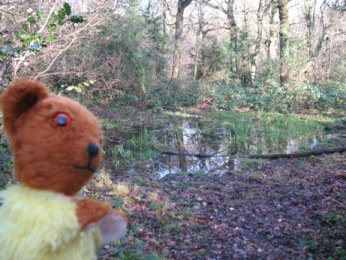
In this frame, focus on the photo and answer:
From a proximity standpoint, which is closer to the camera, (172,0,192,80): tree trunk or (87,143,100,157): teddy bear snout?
(87,143,100,157): teddy bear snout

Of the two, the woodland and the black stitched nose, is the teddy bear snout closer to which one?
the black stitched nose

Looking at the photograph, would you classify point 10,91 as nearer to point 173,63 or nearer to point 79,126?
point 79,126

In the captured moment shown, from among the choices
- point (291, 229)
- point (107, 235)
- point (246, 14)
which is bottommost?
point (291, 229)

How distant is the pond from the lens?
389 inches

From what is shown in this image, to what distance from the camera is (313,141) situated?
12.3 meters

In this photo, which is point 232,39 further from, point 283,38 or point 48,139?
point 48,139

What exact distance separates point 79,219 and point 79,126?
397 mm

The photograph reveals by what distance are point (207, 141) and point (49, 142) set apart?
37.0 ft

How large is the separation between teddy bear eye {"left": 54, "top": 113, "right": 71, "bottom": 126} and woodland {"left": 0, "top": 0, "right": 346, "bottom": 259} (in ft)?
6.21

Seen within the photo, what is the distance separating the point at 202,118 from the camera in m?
16.9

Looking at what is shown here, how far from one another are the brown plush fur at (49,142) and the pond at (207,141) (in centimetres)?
732

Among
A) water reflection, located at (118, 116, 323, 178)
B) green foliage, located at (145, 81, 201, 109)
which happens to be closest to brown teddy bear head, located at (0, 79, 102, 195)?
water reflection, located at (118, 116, 323, 178)

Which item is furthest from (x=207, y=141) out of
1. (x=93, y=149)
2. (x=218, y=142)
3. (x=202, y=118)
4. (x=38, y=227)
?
(x=38, y=227)

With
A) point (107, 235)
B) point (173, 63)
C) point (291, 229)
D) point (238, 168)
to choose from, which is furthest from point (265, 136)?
point (107, 235)
